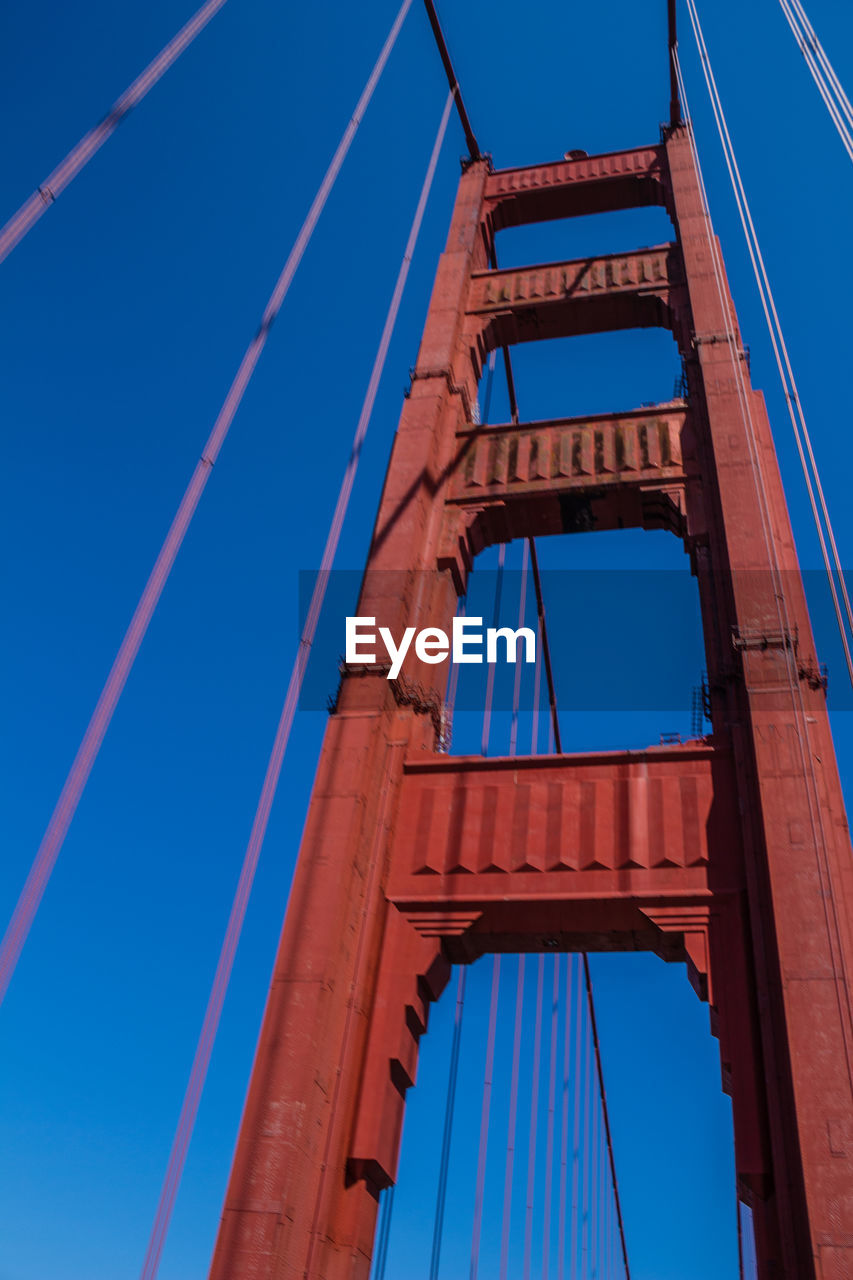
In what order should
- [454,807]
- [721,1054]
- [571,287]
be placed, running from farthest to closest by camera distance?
[571,287], [454,807], [721,1054]

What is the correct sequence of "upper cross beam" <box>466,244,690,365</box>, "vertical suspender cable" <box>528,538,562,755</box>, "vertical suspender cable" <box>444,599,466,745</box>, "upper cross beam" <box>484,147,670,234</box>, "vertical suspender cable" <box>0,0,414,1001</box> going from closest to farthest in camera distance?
"vertical suspender cable" <box>0,0,414,1001</box>, "vertical suspender cable" <box>444,599,466,745</box>, "upper cross beam" <box>466,244,690,365</box>, "upper cross beam" <box>484,147,670,234</box>, "vertical suspender cable" <box>528,538,562,755</box>

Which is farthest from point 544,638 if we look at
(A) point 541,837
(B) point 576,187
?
(A) point 541,837

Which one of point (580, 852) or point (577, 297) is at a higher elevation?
point (577, 297)

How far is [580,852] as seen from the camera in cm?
1209

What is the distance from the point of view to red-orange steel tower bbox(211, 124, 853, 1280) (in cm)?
941

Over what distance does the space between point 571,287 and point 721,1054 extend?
51.6 feet

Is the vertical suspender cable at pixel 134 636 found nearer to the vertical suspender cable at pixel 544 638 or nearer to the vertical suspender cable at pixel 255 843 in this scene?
the vertical suspender cable at pixel 255 843

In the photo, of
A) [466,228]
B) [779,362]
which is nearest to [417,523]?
[779,362]

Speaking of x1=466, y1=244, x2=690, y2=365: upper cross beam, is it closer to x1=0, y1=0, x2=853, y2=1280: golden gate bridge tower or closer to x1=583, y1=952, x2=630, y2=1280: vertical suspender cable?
x1=0, y1=0, x2=853, y2=1280: golden gate bridge tower

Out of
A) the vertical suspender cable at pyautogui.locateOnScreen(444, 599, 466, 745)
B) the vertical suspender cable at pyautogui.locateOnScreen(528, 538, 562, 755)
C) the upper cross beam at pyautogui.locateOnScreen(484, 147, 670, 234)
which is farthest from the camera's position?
the vertical suspender cable at pyautogui.locateOnScreen(528, 538, 562, 755)

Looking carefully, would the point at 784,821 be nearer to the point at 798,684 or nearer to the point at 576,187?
the point at 798,684

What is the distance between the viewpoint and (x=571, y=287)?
20500 mm

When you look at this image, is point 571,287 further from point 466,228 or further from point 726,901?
point 726,901

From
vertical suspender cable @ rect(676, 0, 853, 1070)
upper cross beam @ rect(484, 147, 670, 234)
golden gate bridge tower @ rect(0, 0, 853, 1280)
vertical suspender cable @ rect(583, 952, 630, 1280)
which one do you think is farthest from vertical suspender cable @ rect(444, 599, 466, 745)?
vertical suspender cable @ rect(583, 952, 630, 1280)
